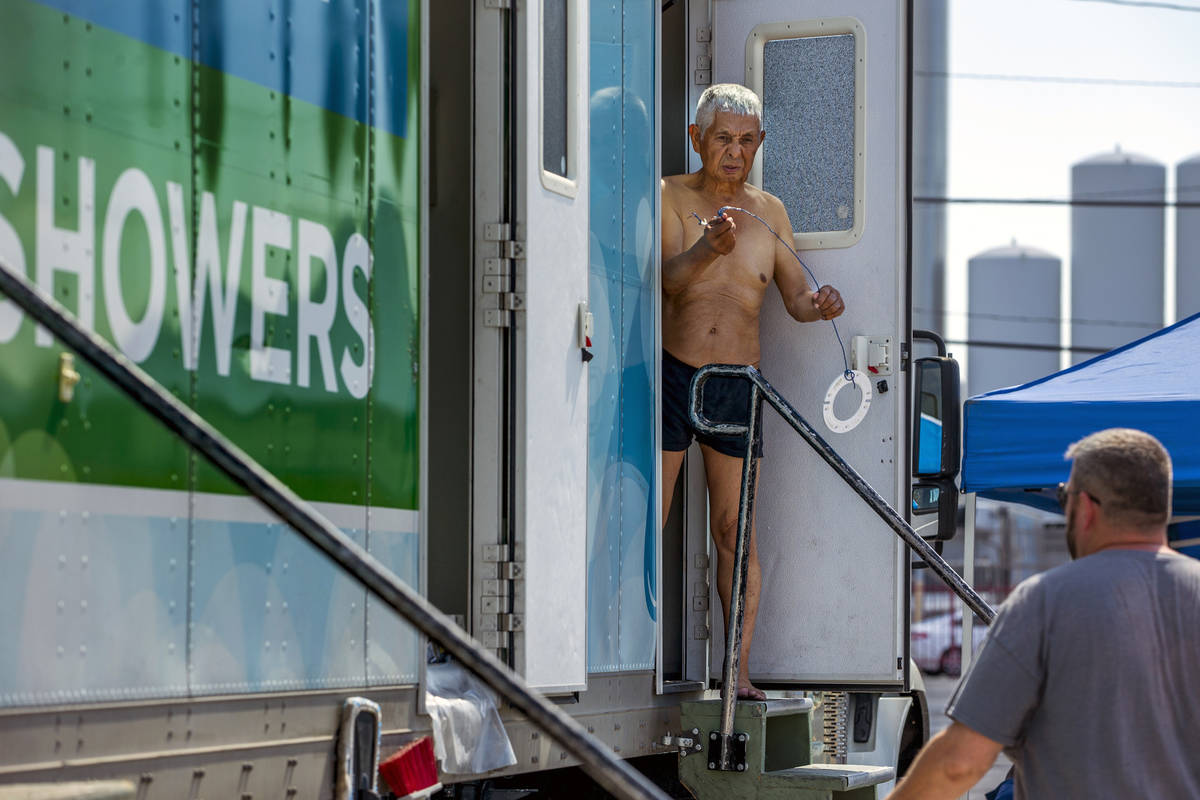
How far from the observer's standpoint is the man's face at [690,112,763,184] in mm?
5695

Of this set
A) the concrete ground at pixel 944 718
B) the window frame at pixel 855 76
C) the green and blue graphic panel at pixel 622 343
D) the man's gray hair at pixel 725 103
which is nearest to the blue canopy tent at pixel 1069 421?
the window frame at pixel 855 76

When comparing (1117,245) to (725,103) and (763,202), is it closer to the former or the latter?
(763,202)

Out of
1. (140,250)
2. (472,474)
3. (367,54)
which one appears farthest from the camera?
(472,474)

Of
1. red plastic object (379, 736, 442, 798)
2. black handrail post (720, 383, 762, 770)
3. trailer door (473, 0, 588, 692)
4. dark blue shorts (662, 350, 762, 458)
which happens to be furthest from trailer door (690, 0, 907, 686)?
red plastic object (379, 736, 442, 798)

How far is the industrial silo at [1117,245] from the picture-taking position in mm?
36344

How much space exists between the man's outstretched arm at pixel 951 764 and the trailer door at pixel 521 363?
146cm

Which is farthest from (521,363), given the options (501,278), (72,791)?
(72,791)

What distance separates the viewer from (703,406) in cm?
578

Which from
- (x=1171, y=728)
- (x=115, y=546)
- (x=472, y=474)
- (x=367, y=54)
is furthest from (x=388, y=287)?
(x=1171, y=728)

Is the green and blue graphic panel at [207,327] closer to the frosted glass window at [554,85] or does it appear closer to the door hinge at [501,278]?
the door hinge at [501,278]

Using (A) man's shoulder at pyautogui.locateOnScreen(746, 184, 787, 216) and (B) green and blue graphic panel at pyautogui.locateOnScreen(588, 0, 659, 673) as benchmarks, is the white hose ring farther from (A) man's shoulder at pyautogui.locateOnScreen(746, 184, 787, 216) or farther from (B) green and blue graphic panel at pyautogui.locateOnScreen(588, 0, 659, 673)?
(B) green and blue graphic panel at pyautogui.locateOnScreen(588, 0, 659, 673)

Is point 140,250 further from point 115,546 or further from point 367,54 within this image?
point 367,54

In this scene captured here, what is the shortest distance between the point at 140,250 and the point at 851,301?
11.3 ft

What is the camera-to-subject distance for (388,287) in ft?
12.4
